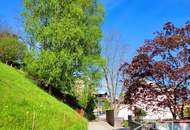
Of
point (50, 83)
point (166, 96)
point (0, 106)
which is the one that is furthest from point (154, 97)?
point (50, 83)

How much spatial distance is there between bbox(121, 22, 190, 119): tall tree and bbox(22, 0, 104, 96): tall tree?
8020 mm

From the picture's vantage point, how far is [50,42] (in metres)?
24.4

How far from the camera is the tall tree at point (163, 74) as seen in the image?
15.4 meters

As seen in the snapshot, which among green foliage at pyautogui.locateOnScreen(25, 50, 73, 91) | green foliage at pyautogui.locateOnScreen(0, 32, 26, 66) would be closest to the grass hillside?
green foliage at pyautogui.locateOnScreen(25, 50, 73, 91)

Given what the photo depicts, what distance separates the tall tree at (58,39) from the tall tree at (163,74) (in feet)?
26.3

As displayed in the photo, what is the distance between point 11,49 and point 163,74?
56.9ft

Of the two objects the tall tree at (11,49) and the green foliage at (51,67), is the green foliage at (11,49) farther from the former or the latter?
the green foliage at (51,67)

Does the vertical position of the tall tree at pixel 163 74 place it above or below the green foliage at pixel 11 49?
below

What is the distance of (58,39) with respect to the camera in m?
23.9

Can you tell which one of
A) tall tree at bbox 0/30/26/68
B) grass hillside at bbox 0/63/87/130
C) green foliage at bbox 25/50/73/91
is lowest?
grass hillside at bbox 0/63/87/130

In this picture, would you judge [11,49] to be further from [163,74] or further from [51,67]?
[163,74]

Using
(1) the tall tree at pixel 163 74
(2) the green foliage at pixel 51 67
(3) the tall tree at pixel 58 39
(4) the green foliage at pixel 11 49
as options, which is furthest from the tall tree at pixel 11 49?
(1) the tall tree at pixel 163 74

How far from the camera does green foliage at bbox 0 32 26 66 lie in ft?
95.1

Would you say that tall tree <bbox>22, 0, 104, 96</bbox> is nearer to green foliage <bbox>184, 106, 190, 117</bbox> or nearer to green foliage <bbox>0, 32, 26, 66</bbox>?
green foliage <bbox>0, 32, 26, 66</bbox>
